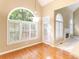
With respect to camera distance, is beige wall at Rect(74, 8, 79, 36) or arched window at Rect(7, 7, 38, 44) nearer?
arched window at Rect(7, 7, 38, 44)

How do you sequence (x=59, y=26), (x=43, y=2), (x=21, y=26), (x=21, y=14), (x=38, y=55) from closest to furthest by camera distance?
(x=38, y=55)
(x=21, y=26)
(x=21, y=14)
(x=43, y=2)
(x=59, y=26)

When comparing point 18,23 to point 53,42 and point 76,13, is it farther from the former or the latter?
point 76,13

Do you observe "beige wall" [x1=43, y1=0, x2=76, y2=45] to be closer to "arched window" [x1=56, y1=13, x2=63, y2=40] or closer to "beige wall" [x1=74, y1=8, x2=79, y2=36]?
"arched window" [x1=56, y1=13, x2=63, y2=40]

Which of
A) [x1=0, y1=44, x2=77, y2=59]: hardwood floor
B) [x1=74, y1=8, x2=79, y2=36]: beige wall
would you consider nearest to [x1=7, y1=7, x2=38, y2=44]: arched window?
[x1=0, y1=44, x2=77, y2=59]: hardwood floor

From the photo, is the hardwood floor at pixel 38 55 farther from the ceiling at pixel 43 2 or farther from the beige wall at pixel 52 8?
the ceiling at pixel 43 2

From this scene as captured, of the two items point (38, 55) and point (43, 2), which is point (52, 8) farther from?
point (38, 55)

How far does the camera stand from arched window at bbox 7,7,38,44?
4.59m

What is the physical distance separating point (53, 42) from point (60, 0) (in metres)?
2.63

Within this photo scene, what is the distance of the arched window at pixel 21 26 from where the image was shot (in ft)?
15.0

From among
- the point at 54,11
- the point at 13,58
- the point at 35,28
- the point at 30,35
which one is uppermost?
the point at 54,11

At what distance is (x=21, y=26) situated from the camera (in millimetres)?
5113

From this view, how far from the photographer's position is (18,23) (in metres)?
4.95

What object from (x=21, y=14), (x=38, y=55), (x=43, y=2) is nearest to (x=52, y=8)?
(x=43, y=2)

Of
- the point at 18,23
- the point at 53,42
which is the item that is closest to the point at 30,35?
the point at 18,23
